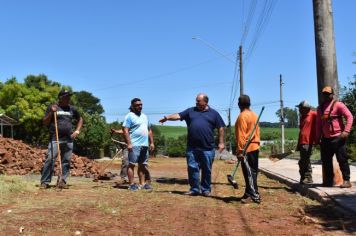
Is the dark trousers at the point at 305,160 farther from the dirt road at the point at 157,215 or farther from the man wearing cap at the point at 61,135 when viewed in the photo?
the man wearing cap at the point at 61,135

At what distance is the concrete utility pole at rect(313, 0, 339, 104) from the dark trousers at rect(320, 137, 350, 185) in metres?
1.27

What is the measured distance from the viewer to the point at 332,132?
9.98m

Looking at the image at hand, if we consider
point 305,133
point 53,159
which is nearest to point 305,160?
point 305,133

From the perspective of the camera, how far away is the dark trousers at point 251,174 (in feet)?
29.2

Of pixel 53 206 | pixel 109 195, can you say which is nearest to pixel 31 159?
pixel 109 195

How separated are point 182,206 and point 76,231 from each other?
2.54 m

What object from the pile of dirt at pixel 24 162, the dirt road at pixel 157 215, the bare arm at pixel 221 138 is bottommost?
the dirt road at pixel 157 215

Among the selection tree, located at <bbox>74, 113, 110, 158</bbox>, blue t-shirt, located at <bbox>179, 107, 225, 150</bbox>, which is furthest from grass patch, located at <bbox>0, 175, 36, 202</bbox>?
tree, located at <bbox>74, 113, 110, 158</bbox>

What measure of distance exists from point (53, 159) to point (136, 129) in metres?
1.73

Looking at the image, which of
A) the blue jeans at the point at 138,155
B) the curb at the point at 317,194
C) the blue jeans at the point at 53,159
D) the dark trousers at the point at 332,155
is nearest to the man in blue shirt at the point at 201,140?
the blue jeans at the point at 138,155

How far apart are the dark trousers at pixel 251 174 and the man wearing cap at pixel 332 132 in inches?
69.7

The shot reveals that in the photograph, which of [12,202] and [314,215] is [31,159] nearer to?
[12,202]

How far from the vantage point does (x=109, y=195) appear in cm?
959

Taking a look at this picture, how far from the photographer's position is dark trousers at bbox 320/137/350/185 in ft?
32.4
